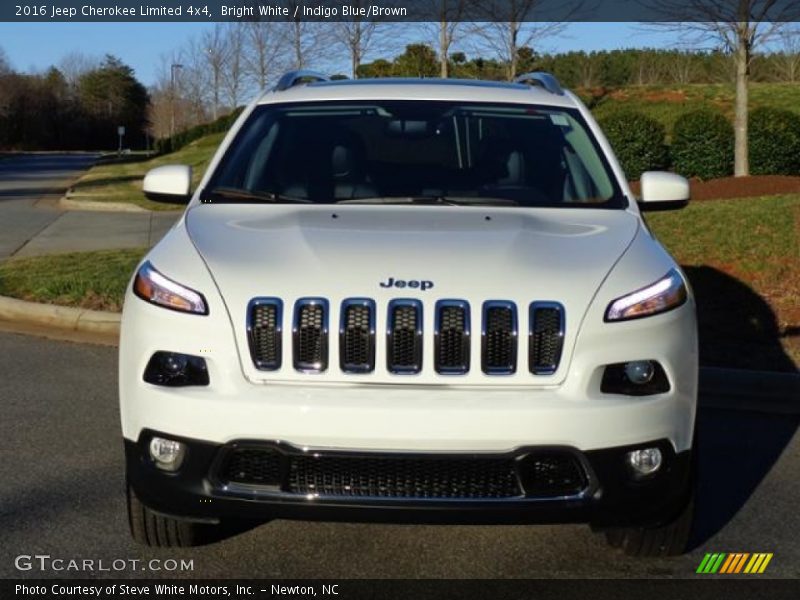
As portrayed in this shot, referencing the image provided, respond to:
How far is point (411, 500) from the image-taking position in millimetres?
3398

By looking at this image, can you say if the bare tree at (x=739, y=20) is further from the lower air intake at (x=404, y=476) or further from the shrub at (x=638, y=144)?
the lower air intake at (x=404, y=476)

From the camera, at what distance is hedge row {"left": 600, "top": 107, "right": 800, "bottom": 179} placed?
19.0m

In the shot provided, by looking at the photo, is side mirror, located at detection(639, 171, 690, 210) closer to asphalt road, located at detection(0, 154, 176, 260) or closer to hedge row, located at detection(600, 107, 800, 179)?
asphalt road, located at detection(0, 154, 176, 260)

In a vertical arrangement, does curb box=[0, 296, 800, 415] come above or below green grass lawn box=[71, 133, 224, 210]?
below

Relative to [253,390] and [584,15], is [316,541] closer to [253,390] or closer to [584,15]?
[253,390]

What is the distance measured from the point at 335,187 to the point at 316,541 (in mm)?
1549

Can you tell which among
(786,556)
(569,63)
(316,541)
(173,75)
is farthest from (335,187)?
(173,75)

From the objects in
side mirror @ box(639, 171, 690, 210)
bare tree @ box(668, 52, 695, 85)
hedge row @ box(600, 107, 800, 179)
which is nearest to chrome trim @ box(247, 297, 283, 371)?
side mirror @ box(639, 171, 690, 210)

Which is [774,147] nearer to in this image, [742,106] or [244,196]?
[742,106]

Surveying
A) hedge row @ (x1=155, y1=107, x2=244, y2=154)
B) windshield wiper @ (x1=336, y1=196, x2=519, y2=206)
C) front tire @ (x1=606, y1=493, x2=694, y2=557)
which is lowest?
front tire @ (x1=606, y1=493, x2=694, y2=557)

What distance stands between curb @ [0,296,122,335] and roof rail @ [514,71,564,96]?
12.4ft

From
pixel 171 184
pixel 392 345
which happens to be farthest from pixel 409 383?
pixel 171 184

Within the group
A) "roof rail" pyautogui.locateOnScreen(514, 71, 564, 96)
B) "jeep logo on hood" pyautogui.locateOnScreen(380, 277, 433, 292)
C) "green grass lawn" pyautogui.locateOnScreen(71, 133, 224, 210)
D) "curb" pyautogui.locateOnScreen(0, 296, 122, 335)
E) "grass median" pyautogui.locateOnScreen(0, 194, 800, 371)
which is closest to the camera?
"jeep logo on hood" pyautogui.locateOnScreen(380, 277, 433, 292)
